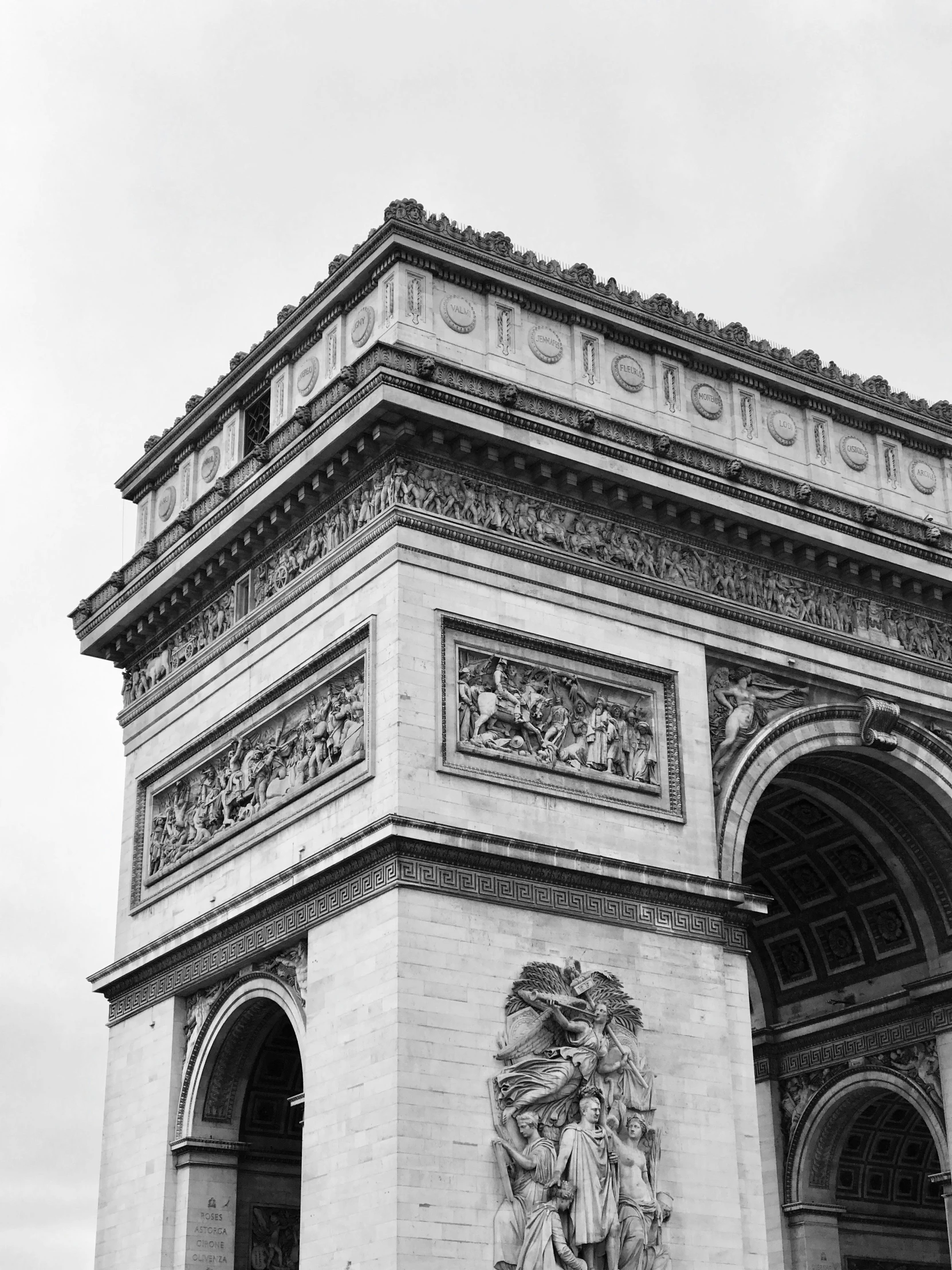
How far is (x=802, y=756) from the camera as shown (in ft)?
98.5

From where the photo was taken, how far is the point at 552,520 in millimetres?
28203

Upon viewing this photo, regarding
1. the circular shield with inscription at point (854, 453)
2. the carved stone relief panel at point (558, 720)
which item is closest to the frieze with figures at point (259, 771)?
the carved stone relief panel at point (558, 720)

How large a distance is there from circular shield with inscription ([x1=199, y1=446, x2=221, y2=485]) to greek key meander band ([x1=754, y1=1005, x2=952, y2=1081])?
1357 cm

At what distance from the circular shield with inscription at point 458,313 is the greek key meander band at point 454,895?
8542 millimetres

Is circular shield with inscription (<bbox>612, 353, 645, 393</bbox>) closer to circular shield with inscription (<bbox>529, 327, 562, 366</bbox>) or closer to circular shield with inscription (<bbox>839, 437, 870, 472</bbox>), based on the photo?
circular shield with inscription (<bbox>529, 327, 562, 366</bbox>)

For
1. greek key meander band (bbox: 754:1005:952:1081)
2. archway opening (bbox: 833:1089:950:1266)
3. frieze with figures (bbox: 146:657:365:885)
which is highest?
frieze with figures (bbox: 146:657:365:885)

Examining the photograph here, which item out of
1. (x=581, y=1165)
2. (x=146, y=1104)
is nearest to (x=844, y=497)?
(x=581, y=1165)

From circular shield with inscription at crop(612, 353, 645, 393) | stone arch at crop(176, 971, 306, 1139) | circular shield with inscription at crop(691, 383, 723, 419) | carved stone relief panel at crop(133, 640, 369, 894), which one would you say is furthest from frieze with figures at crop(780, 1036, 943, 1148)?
carved stone relief panel at crop(133, 640, 369, 894)

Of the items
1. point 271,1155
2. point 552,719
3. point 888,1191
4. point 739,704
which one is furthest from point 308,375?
point 888,1191

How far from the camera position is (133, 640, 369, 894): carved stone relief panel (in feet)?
87.1

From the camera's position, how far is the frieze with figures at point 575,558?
27219 millimetres

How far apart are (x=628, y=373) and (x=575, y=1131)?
1222cm

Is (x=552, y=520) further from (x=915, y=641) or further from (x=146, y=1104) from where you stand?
(x=146, y=1104)

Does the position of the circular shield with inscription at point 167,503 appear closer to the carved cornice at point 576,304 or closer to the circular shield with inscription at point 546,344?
the carved cornice at point 576,304
